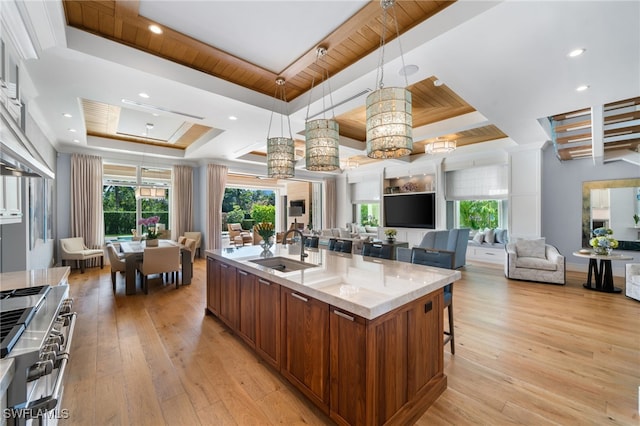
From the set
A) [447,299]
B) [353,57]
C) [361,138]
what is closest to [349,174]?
[361,138]

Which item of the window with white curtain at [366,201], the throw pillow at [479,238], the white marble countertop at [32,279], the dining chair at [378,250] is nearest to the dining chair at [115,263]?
the white marble countertop at [32,279]

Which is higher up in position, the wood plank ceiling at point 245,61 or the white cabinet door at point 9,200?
the wood plank ceiling at point 245,61

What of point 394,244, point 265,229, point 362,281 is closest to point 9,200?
point 265,229

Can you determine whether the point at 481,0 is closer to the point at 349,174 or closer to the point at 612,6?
the point at 612,6

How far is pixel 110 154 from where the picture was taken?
6.56 metres

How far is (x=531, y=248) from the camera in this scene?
→ 17.4 ft

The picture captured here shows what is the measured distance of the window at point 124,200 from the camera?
22.3ft

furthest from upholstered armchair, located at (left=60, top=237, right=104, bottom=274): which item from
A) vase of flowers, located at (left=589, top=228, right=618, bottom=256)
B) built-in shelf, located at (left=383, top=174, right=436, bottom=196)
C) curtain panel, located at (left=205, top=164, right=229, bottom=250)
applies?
vase of flowers, located at (left=589, top=228, right=618, bottom=256)

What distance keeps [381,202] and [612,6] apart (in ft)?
23.2

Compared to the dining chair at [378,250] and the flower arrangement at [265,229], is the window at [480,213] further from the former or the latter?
the flower arrangement at [265,229]

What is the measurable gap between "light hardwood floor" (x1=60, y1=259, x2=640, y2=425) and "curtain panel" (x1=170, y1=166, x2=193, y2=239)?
378 centimetres

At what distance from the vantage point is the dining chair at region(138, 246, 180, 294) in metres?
4.30

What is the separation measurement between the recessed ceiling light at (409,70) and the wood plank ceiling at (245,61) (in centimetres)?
34

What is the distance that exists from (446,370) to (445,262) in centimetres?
93
